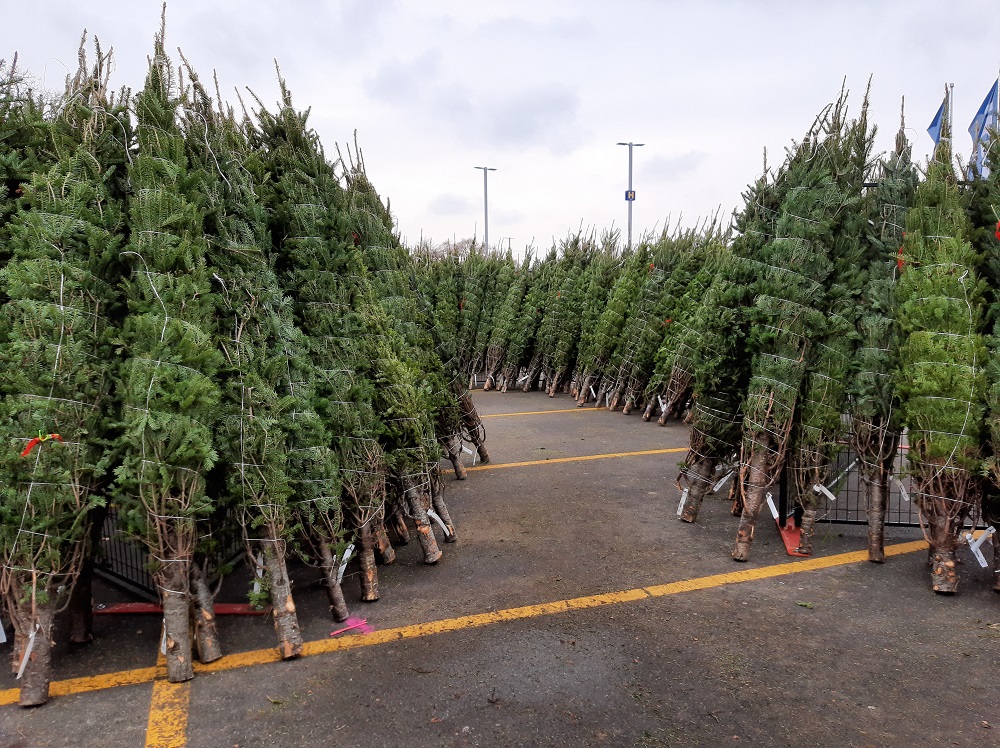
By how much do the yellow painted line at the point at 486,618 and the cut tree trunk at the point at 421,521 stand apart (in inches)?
41.0

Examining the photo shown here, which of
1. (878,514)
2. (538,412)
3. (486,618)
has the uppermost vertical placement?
(538,412)

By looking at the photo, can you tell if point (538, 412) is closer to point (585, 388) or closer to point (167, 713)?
point (585, 388)

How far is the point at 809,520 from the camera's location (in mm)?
5863

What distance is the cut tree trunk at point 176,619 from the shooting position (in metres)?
3.98

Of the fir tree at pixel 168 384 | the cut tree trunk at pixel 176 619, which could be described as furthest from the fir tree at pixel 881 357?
the cut tree trunk at pixel 176 619

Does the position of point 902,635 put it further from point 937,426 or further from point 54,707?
point 54,707

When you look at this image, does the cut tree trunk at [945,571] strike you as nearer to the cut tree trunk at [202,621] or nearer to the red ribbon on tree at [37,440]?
the cut tree trunk at [202,621]

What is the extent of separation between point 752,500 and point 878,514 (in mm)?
1024

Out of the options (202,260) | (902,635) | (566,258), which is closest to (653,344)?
(566,258)

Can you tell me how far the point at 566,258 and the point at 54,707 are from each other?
15.2 metres

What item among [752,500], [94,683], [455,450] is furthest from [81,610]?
[752,500]

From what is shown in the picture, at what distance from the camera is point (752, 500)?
5.85 m

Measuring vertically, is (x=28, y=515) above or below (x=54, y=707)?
above

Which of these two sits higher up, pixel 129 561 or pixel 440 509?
pixel 440 509
